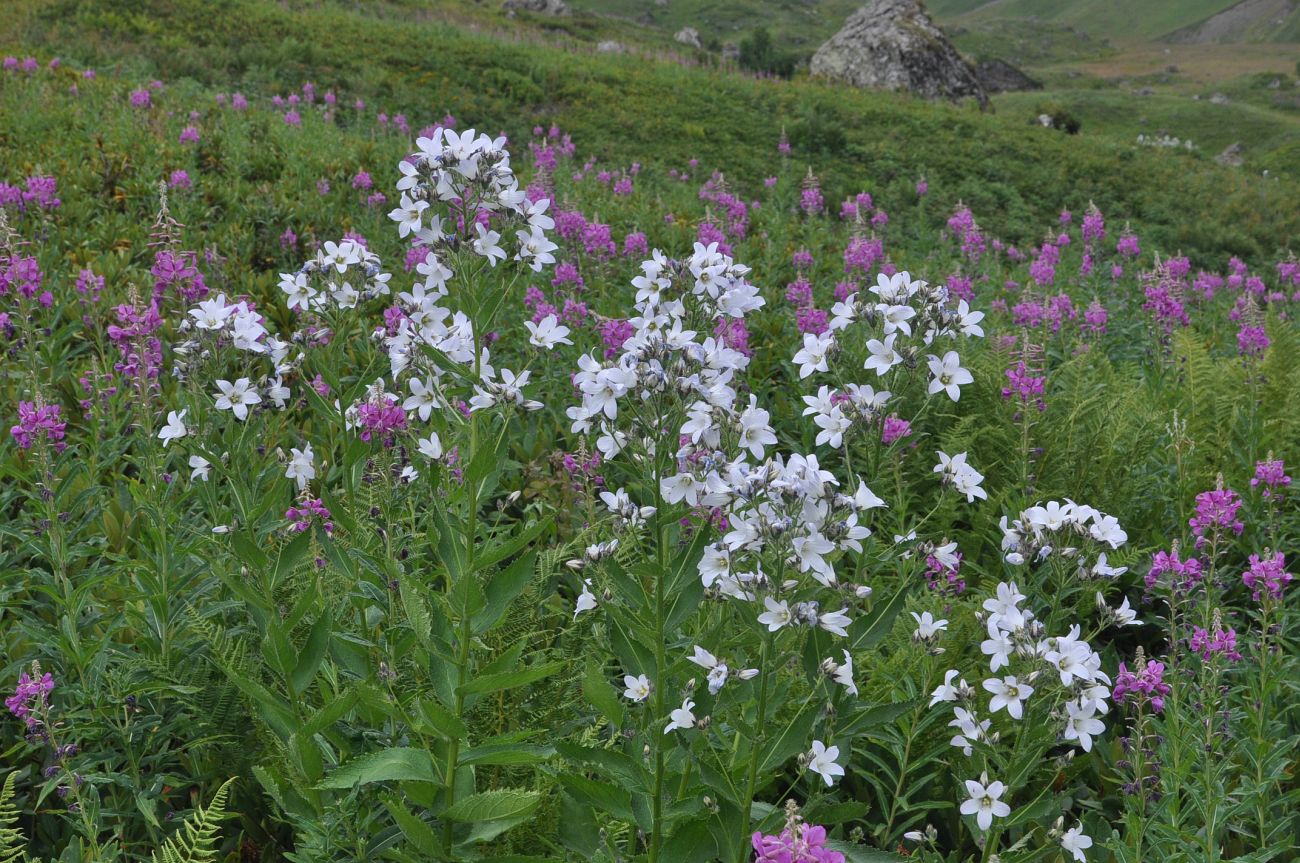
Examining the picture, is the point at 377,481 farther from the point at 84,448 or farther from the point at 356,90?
the point at 356,90

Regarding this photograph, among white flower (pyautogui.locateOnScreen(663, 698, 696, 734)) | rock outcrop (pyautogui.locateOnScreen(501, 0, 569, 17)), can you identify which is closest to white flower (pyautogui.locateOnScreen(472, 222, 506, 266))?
white flower (pyautogui.locateOnScreen(663, 698, 696, 734))

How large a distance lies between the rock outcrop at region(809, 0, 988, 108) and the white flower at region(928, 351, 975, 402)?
3031 cm

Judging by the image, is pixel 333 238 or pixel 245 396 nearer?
pixel 245 396

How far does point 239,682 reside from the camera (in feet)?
8.28

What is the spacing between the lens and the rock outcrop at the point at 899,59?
30797 millimetres

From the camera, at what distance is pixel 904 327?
2.52 metres

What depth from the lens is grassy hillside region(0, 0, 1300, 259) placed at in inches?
701

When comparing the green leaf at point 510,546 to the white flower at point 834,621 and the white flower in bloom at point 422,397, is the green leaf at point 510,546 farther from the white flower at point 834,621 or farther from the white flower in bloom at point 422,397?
the white flower at point 834,621

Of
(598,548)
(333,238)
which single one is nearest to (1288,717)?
(598,548)

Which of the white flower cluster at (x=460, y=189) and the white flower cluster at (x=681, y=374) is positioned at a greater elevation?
the white flower cluster at (x=460, y=189)

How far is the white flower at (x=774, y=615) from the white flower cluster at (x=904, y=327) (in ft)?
2.24

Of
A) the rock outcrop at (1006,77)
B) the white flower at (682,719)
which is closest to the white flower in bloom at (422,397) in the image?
the white flower at (682,719)

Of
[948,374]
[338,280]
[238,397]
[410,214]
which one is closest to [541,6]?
[338,280]

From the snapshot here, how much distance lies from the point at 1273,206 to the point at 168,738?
24.4 m
